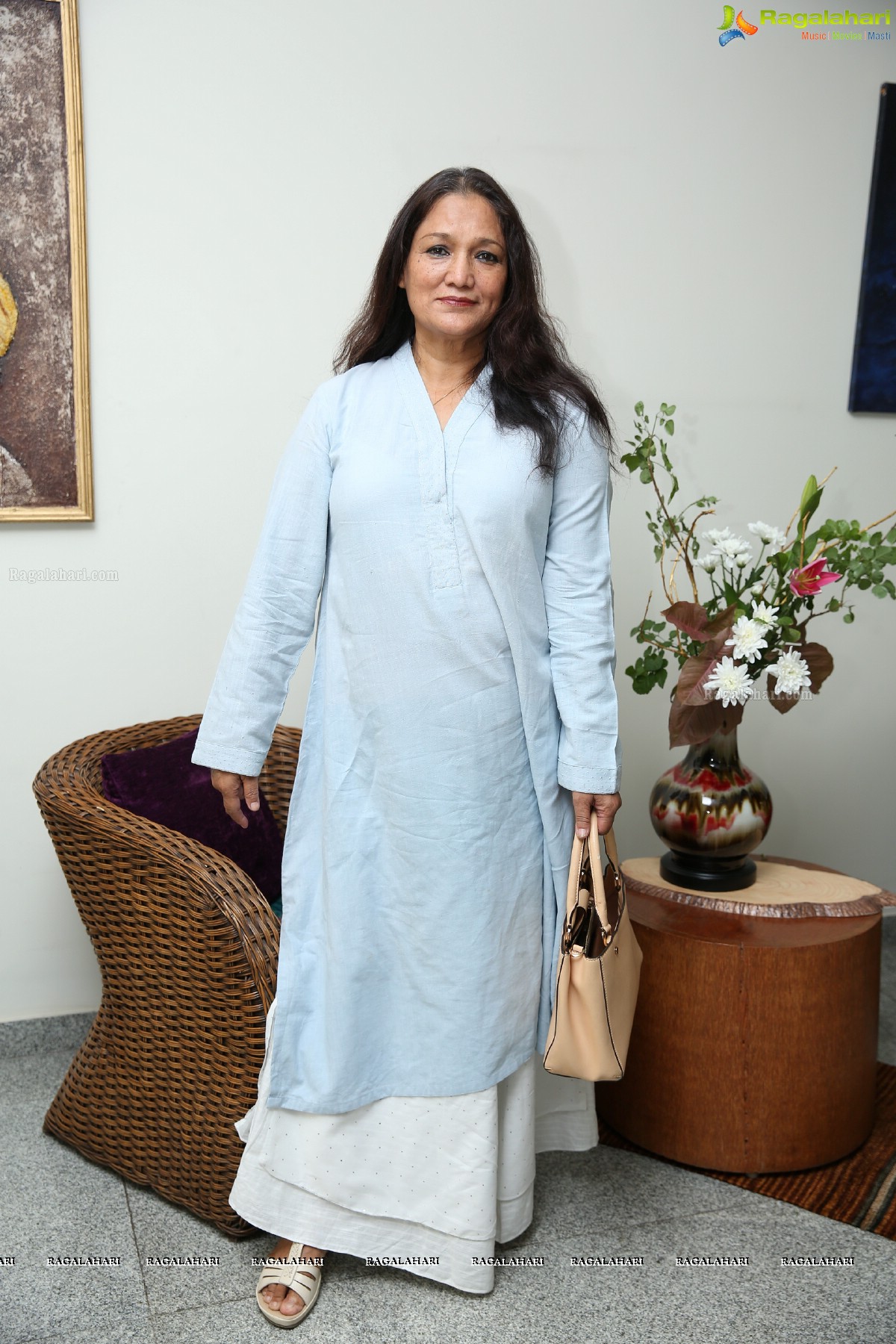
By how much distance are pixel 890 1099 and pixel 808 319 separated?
1.78 meters

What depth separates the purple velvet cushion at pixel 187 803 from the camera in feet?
6.66

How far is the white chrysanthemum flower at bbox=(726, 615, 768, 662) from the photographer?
200cm

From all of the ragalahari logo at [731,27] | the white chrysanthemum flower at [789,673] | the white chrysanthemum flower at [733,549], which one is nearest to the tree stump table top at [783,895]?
the white chrysanthemum flower at [789,673]

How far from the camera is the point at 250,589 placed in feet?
5.55

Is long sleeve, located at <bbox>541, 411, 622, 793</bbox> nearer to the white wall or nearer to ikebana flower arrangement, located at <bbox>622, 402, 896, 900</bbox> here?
ikebana flower arrangement, located at <bbox>622, 402, 896, 900</bbox>

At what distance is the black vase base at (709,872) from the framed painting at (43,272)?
135 centimetres

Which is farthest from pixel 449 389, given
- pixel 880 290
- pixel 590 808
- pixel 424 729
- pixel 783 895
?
pixel 880 290

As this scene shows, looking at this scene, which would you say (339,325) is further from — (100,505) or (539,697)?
(539,697)

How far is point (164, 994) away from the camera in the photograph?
186 cm

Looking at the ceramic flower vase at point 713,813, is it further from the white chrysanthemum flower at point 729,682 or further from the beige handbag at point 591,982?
the beige handbag at point 591,982

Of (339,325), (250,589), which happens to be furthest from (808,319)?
(250,589)

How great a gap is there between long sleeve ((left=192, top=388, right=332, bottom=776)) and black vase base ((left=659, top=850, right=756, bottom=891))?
0.93m

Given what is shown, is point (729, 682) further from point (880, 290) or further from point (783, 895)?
point (880, 290)

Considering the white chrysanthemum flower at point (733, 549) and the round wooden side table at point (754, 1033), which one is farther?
the white chrysanthemum flower at point (733, 549)
